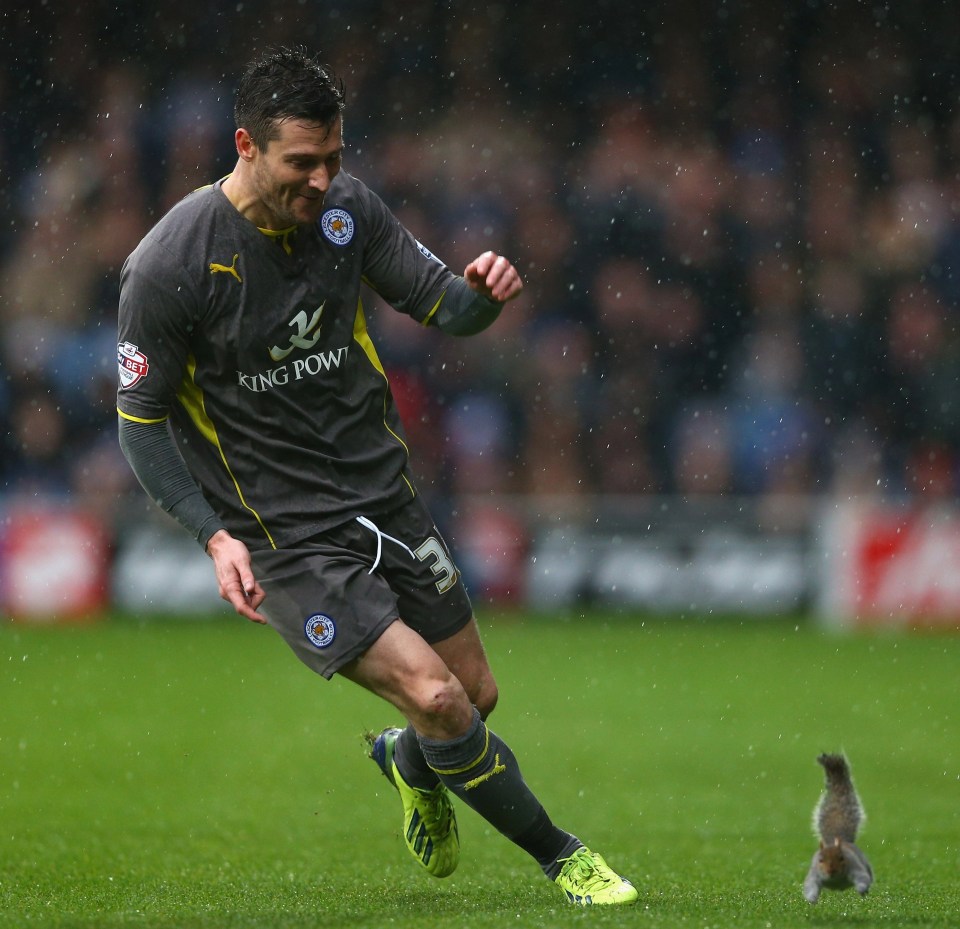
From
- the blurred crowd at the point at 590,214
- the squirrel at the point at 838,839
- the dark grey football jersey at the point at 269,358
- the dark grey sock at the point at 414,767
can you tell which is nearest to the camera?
the squirrel at the point at 838,839

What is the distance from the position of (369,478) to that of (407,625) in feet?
1.50

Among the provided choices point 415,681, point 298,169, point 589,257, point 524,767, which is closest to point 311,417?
point 298,169

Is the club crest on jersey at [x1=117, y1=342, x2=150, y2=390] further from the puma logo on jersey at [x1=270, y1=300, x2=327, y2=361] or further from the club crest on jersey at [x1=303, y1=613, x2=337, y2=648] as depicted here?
the club crest on jersey at [x1=303, y1=613, x2=337, y2=648]

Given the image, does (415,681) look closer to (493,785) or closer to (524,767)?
(493,785)

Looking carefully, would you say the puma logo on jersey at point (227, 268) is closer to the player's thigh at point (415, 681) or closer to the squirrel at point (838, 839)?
the player's thigh at point (415, 681)

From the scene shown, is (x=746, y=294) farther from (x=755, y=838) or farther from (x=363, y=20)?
(x=755, y=838)

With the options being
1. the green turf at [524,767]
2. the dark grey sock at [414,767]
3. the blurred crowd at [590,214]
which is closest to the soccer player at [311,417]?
the dark grey sock at [414,767]

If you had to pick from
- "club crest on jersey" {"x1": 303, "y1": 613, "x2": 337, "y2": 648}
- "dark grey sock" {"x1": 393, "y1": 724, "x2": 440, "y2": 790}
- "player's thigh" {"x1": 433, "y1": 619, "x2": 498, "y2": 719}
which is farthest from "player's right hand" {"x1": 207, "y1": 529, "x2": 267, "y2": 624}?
"dark grey sock" {"x1": 393, "y1": 724, "x2": 440, "y2": 790}

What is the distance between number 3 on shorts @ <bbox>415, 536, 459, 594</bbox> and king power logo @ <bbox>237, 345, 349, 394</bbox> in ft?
2.03

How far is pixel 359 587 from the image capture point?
4.79m

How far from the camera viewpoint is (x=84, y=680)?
10.9 metres

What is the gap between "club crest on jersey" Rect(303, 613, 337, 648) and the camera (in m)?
4.71

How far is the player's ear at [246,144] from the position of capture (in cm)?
470

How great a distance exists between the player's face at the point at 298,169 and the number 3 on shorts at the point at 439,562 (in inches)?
41.7
